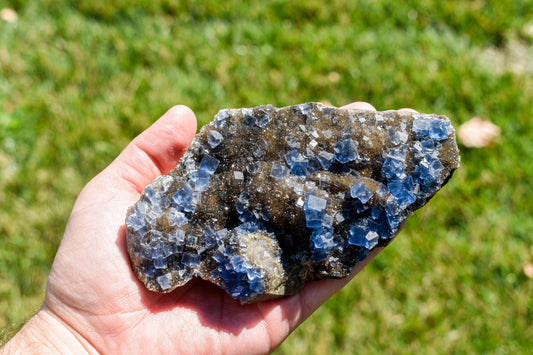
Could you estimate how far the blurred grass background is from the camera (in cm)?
311

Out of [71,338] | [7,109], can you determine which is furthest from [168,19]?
[71,338]

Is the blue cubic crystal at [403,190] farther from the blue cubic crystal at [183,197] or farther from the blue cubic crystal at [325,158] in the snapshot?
the blue cubic crystal at [183,197]

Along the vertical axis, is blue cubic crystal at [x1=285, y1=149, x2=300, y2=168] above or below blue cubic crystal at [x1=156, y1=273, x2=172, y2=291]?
above

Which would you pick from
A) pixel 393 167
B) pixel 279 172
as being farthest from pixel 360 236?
pixel 279 172

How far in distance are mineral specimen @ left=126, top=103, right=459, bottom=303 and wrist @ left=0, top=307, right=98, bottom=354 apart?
14.1 inches

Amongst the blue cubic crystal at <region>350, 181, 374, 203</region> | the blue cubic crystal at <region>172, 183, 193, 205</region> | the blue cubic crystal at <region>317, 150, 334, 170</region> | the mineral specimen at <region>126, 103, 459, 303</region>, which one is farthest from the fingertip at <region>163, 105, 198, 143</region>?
the blue cubic crystal at <region>350, 181, 374, 203</region>

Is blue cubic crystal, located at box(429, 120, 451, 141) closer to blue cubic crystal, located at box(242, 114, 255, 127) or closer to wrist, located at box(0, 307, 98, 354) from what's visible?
blue cubic crystal, located at box(242, 114, 255, 127)

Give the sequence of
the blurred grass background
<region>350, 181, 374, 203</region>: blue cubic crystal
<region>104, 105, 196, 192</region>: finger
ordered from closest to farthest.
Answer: <region>350, 181, 374, 203</region>: blue cubic crystal, <region>104, 105, 196, 192</region>: finger, the blurred grass background

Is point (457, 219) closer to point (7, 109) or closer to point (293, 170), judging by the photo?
point (293, 170)

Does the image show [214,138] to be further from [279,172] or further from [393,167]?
[393,167]

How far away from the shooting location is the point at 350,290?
317cm

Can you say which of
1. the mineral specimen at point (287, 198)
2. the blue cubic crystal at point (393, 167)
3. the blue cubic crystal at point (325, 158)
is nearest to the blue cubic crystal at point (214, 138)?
the mineral specimen at point (287, 198)

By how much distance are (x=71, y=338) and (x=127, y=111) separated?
174 cm

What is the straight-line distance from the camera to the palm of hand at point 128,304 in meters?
2.22
